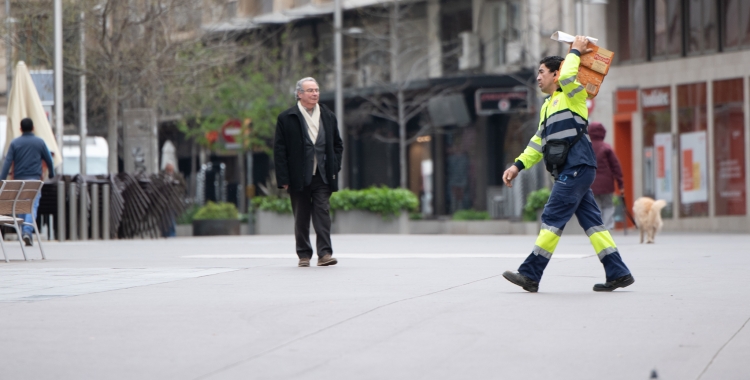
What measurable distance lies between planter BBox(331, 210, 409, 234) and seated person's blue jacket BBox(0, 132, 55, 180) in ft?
30.9

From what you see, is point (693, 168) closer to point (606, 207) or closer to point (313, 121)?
point (606, 207)

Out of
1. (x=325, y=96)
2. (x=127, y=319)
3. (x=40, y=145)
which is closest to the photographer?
(x=127, y=319)

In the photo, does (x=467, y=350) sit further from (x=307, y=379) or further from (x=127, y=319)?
(x=127, y=319)

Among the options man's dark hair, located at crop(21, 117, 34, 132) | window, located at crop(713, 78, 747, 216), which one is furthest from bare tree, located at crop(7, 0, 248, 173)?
window, located at crop(713, 78, 747, 216)

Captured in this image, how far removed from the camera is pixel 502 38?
3541cm

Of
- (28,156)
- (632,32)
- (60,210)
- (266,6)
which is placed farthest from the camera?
(266,6)

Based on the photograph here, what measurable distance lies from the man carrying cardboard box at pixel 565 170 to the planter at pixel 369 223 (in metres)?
17.2

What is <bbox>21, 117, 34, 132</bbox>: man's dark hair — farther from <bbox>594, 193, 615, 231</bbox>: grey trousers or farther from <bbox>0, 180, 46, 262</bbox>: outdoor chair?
<bbox>594, 193, 615, 231</bbox>: grey trousers

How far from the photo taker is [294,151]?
12.0m

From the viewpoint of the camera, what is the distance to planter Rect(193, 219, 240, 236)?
28375mm

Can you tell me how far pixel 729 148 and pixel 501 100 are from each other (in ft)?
26.4

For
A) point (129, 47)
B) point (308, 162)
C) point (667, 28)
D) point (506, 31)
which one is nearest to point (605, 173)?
point (308, 162)

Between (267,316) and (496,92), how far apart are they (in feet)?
88.3

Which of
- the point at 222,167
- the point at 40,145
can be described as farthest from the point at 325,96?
the point at 40,145
